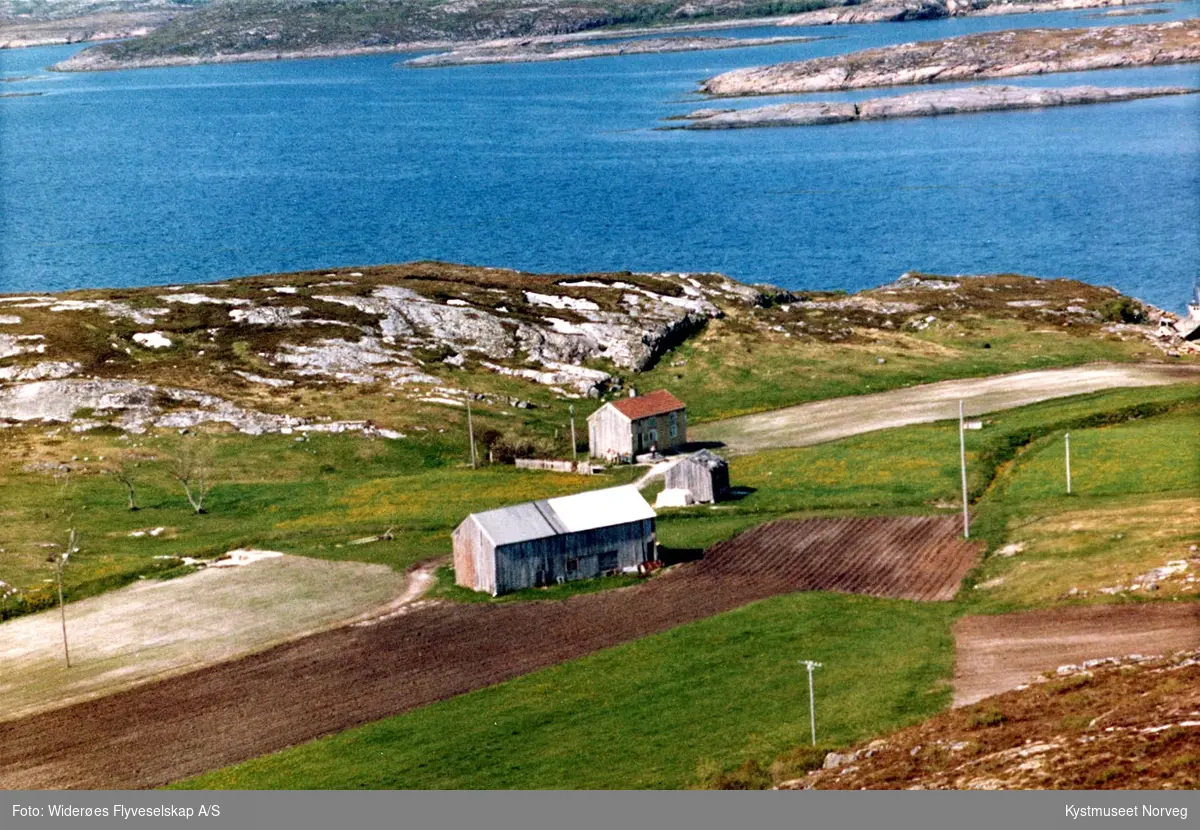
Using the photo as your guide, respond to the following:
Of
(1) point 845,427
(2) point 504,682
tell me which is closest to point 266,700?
(2) point 504,682

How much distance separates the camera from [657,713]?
62.8m

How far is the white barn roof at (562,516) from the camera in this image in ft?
271

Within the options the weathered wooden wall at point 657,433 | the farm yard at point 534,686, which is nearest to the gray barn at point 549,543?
the farm yard at point 534,686

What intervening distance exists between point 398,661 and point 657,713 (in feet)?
47.3

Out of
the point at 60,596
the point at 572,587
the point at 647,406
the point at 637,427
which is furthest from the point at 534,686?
the point at 647,406

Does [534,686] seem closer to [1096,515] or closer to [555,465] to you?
[1096,515]

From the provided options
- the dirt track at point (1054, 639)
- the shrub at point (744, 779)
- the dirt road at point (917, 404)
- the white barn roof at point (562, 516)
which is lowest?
the dirt road at point (917, 404)

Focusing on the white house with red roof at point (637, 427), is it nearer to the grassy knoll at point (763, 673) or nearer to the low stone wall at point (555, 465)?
the low stone wall at point (555, 465)

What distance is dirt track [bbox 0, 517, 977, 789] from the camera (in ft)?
206

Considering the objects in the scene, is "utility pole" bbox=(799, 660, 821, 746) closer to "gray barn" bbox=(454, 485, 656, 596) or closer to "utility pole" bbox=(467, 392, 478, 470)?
"gray barn" bbox=(454, 485, 656, 596)

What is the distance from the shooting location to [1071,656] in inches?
2509

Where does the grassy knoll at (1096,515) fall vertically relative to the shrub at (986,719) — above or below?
below

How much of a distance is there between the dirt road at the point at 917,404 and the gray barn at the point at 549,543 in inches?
1014

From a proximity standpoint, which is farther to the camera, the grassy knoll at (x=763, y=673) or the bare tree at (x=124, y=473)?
the bare tree at (x=124, y=473)
